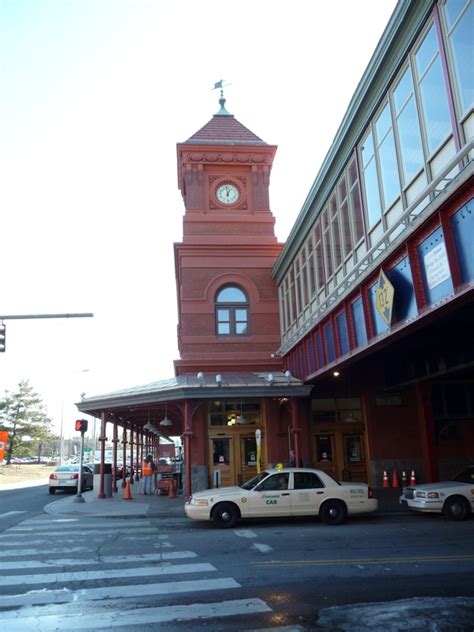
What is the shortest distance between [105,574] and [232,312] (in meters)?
18.1

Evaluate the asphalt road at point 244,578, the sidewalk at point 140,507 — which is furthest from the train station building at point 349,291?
the asphalt road at point 244,578

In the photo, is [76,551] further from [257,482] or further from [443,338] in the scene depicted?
[443,338]

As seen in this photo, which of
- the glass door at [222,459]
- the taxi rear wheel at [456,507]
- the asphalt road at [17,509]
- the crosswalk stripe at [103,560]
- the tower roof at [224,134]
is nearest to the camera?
the crosswalk stripe at [103,560]

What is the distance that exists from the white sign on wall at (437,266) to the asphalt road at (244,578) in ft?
16.1

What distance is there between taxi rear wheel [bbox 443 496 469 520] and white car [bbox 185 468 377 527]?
201 cm

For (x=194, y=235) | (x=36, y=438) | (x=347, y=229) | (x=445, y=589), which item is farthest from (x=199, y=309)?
(x=36, y=438)

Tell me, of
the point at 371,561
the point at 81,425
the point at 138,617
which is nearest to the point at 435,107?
the point at 371,561

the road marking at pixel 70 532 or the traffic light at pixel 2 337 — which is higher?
the traffic light at pixel 2 337

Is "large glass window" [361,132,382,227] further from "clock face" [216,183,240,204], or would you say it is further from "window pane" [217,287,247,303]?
"clock face" [216,183,240,204]

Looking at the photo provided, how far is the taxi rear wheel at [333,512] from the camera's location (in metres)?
13.9

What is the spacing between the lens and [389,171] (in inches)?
527

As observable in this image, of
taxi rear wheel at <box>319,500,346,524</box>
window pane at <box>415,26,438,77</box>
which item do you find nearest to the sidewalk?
taxi rear wheel at <box>319,500,346,524</box>

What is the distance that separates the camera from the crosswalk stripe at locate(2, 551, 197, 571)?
378 inches

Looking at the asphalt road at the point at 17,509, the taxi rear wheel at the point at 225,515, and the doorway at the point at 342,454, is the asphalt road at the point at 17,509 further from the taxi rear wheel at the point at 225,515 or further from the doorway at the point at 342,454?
the doorway at the point at 342,454
